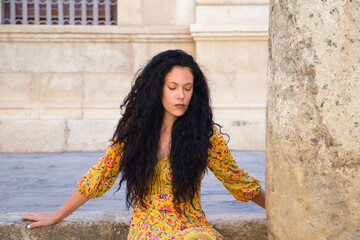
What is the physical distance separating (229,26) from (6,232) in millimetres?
4977

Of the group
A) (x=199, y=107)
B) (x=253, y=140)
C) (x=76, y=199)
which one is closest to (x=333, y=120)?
(x=199, y=107)

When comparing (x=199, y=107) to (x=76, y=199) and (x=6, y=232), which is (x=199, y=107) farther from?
(x=6, y=232)

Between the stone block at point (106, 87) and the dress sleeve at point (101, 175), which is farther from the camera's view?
the stone block at point (106, 87)

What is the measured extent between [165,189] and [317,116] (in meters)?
0.98

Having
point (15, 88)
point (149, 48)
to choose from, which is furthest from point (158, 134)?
point (15, 88)

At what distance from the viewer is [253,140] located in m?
7.31

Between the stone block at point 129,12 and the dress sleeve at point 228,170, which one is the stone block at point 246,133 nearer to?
the stone block at point 129,12

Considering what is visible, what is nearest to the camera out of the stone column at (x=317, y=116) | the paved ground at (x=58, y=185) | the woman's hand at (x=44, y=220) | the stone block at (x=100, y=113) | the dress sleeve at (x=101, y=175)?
the stone column at (x=317, y=116)

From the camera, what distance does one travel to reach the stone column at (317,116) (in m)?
2.12

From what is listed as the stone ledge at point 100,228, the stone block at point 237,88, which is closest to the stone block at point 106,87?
the stone block at point 237,88

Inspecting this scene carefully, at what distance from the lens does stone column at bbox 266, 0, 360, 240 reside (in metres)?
2.12

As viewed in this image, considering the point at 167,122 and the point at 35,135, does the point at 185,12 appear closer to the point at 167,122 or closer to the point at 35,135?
the point at 35,135

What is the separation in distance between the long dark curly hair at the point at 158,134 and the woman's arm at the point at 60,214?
307 mm

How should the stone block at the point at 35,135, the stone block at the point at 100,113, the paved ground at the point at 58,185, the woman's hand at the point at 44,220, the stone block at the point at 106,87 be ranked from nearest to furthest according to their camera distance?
the woman's hand at the point at 44,220 < the paved ground at the point at 58,185 < the stone block at the point at 35,135 < the stone block at the point at 100,113 < the stone block at the point at 106,87
